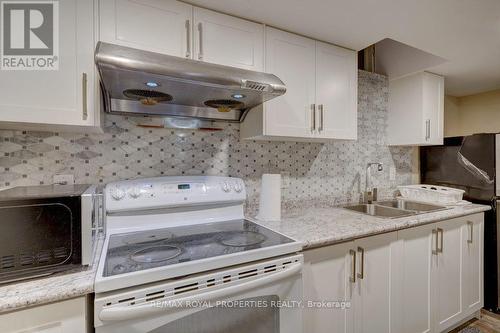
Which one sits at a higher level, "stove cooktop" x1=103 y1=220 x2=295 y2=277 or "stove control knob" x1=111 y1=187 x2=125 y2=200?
"stove control knob" x1=111 y1=187 x2=125 y2=200

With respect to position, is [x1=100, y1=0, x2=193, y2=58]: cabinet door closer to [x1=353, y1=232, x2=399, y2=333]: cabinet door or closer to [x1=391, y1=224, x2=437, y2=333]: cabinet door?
[x1=353, y1=232, x2=399, y2=333]: cabinet door

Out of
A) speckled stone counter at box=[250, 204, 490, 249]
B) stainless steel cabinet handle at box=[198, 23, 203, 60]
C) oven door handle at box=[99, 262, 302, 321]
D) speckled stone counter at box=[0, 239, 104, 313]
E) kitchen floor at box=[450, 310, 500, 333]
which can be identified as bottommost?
kitchen floor at box=[450, 310, 500, 333]

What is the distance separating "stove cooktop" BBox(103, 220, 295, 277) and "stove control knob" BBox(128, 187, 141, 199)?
0.19m

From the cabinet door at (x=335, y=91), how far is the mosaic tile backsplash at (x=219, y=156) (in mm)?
322

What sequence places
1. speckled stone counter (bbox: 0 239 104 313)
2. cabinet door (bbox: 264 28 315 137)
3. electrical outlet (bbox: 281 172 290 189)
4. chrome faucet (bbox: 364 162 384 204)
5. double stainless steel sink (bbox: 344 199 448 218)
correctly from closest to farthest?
speckled stone counter (bbox: 0 239 104 313), cabinet door (bbox: 264 28 315 137), electrical outlet (bbox: 281 172 290 189), double stainless steel sink (bbox: 344 199 448 218), chrome faucet (bbox: 364 162 384 204)

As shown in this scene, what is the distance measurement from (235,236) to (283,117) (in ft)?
2.52

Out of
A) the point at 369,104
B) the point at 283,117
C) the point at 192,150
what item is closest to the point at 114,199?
the point at 192,150

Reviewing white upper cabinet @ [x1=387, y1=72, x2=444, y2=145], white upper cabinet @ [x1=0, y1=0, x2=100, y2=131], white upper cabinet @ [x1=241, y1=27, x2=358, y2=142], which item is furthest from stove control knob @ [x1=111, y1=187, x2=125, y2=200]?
white upper cabinet @ [x1=387, y1=72, x2=444, y2=145]

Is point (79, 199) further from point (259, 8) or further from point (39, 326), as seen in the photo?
point (259, 8)

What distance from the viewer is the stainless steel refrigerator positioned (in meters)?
2.06

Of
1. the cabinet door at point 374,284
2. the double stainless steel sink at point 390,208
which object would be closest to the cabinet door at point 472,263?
the double stainless steel sink at point 390,208

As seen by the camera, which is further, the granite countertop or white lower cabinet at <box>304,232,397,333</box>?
white lower cabinet at <box>304,232,397,333</box>

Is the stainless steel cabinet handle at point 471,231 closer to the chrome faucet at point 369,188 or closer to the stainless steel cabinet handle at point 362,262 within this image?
the chrome faucet at point 369,188

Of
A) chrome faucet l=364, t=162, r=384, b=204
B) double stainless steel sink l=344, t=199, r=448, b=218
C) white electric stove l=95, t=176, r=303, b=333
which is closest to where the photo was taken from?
white electric stove l=95, t=176, r=303, b=333
